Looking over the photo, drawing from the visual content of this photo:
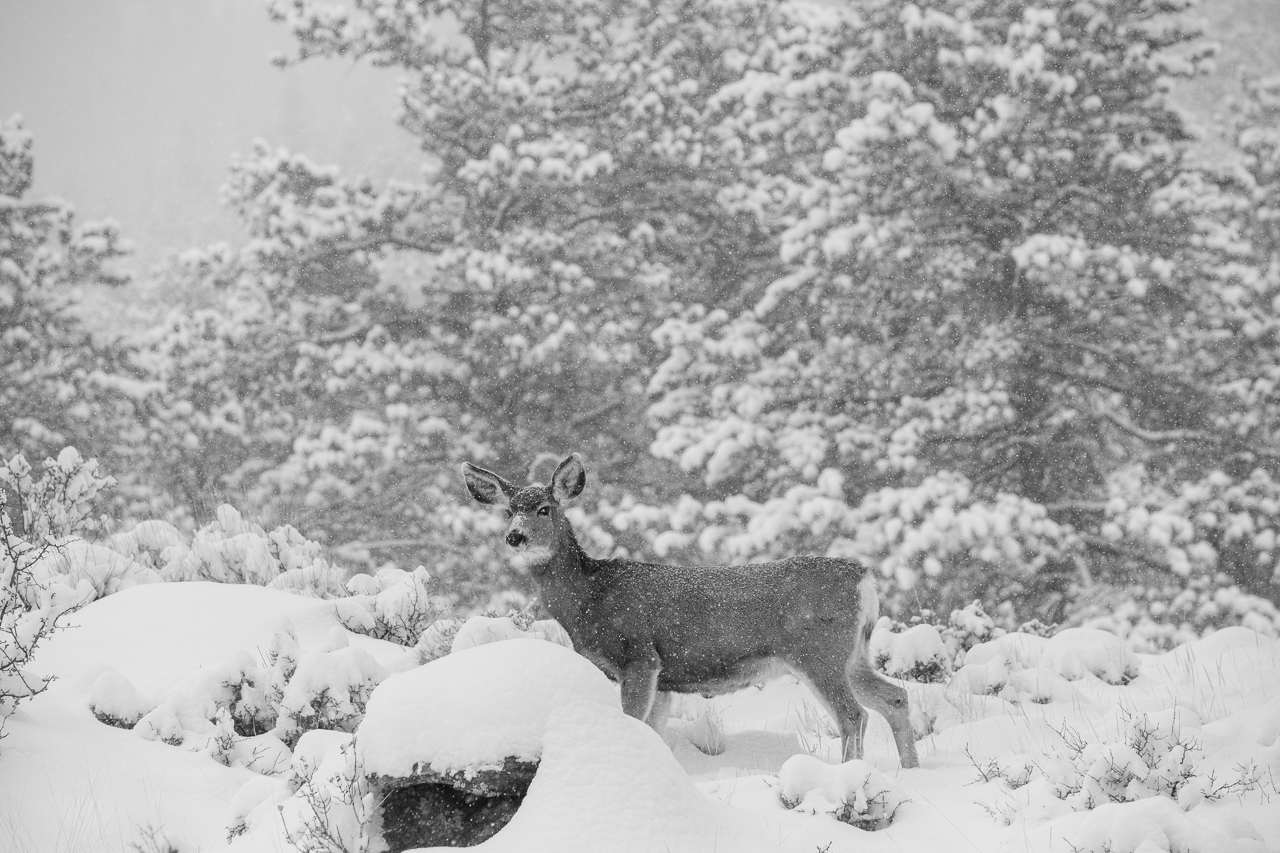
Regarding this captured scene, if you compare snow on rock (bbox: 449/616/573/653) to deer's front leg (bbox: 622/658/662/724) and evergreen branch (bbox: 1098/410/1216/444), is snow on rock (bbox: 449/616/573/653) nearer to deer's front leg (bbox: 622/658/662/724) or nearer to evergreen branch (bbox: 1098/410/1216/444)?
deer's front leg (bbox: 622/658/662/724)

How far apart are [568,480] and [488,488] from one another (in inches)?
18.8

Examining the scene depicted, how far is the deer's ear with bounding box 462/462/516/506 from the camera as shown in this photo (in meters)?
6.10

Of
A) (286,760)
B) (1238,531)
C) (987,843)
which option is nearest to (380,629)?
(286,760)

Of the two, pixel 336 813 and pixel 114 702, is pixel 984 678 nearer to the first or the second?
pixel 336 813

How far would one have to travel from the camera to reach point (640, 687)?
5.56m

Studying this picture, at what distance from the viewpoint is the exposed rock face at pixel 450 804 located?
12.8ft

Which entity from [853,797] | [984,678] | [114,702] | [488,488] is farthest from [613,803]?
[984,678]

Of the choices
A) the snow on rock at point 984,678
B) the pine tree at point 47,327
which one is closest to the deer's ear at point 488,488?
the snow on rock at point 984,678

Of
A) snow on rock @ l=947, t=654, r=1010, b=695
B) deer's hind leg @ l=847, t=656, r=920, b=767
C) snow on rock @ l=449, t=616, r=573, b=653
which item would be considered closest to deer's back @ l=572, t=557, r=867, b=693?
deer's hind leg @ l=847, t=656, r=920, b=767

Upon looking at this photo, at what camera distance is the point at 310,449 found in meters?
15.4

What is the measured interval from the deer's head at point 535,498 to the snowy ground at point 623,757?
114 cm

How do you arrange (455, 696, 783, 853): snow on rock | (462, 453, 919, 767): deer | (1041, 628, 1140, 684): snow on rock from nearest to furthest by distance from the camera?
1. (455, 696, 783, 853): snow on rock
2. (462, 453, 919, 767): deer
3. (1041, 628, 1140, 684): snow on rock

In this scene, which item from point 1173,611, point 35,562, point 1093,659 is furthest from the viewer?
point 1173,611

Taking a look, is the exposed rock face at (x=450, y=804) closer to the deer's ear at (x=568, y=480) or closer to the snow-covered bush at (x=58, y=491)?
the deer's ear at (x=568, y=480)
